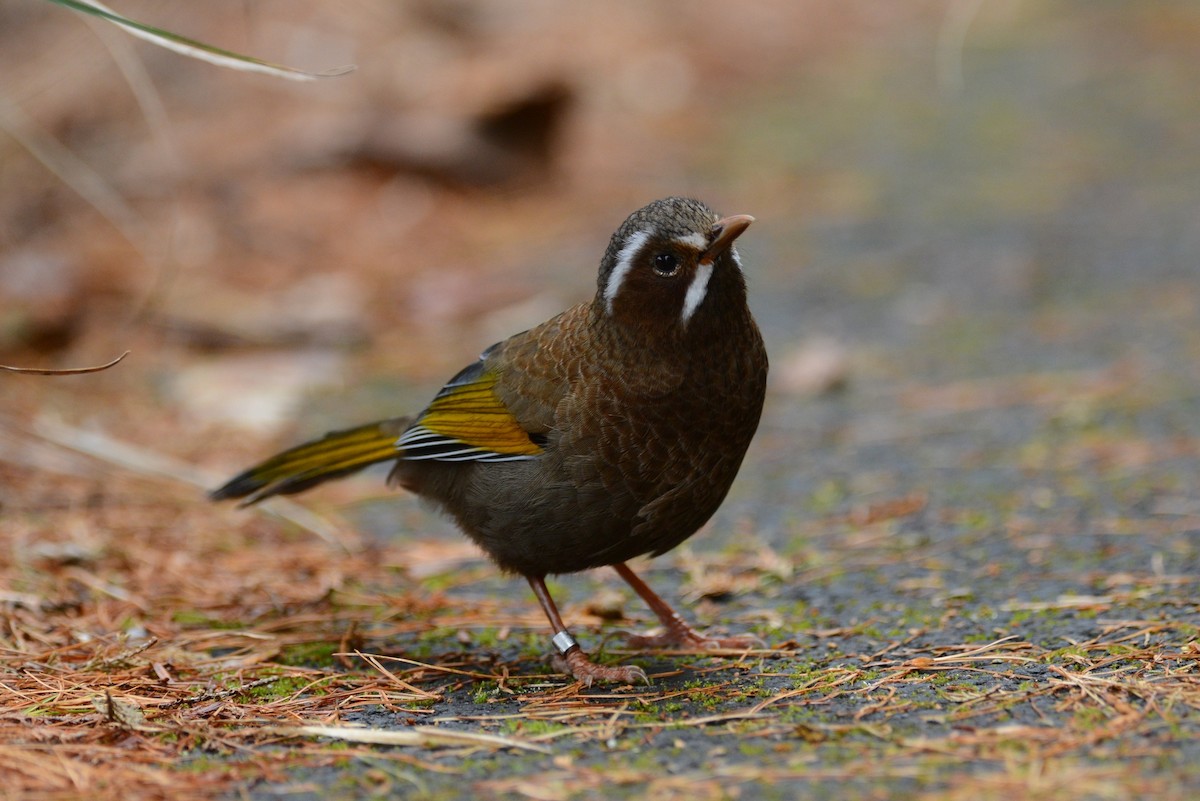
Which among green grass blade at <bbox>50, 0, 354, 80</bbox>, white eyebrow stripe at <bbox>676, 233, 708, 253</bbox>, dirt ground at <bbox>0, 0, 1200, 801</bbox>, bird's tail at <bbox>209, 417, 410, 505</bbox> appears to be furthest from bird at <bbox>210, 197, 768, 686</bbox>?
green grass blade at <bbox>50, 0, 354, 80</bbox>

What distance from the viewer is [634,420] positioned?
3807 mm

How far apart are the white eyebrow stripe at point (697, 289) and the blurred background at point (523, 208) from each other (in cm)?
174

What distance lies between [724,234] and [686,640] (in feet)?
4.28

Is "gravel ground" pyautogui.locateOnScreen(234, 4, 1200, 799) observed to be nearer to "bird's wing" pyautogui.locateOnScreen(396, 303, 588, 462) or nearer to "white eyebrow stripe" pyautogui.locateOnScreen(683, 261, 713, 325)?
"bird's wing" pyautogui.locateOnScreen(396, 303, 588, 462)

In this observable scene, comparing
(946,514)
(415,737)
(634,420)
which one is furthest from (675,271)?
(946,514)

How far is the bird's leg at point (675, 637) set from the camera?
411cm

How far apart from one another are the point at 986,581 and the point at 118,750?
111 inches

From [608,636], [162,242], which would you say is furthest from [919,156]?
[608,636]

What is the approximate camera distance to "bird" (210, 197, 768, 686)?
3791 mm

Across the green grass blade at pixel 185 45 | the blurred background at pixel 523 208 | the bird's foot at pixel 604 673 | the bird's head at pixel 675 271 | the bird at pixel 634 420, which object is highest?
the blurred background at pixel 523 208

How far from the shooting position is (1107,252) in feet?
28.4

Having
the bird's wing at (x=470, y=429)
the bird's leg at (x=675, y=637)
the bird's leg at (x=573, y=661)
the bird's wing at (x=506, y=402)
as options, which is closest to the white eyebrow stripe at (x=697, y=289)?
the bird's wing at (x=506, y=402)

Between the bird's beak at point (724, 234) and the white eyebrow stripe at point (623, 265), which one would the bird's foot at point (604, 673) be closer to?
the white eyebrow stripe at point (623, 265)

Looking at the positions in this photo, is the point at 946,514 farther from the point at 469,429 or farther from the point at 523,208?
the point at 523,208
